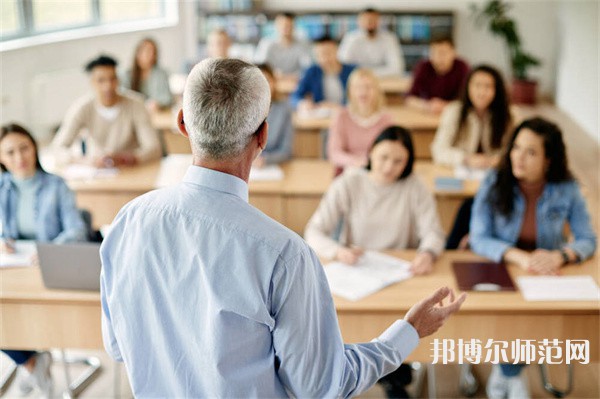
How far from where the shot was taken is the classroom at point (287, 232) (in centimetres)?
133

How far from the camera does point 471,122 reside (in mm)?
4191

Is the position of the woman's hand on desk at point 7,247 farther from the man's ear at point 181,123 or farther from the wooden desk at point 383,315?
the man's ear at point 181,123

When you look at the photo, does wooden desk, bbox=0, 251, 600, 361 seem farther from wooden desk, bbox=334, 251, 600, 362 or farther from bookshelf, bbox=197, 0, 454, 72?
bookshelf, bbox=197, 0, 454, 72

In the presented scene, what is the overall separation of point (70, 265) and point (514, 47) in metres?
7.47

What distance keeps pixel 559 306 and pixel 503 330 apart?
0.20 m

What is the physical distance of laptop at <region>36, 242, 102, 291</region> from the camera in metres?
2.40

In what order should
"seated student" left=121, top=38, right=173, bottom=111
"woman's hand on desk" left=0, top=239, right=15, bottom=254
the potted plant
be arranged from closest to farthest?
"woman's hand on desk" left=0, top=239, right=15, bottom=254, "seated student" left=121, top=38, right=173, bottom=111, the potted plant

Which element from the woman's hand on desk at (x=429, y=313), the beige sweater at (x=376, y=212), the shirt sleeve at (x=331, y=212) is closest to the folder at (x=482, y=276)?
the beige sweater at (x=376, y=212)

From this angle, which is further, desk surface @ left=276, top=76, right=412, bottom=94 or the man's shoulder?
desk surface @ left=276, top=76, right=412, bottom=94

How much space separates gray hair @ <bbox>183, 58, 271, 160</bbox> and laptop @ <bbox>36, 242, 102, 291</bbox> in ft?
3.88

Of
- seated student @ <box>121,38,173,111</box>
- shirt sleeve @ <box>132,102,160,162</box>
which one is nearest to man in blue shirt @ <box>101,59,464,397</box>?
shirt sleeve @ <box>132,102,160,162</box>

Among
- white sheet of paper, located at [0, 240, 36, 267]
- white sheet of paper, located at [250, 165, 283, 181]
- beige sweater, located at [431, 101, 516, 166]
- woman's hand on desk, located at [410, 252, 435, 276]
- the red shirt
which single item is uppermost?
the red shirt

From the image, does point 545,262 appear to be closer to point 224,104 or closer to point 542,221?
point 542,221

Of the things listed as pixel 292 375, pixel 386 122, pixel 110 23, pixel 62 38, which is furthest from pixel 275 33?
pixel 292 375
